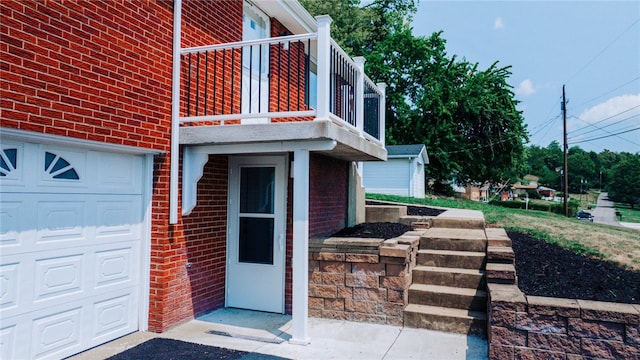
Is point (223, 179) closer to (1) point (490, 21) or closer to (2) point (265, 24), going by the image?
(2) point (265, 24)

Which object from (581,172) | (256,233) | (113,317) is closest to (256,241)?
(256,233)

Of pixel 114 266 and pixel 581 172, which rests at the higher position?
pixel 581 172

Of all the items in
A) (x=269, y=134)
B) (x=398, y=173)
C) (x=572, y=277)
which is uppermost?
(x=398, y=173)

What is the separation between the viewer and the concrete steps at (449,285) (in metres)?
5.07

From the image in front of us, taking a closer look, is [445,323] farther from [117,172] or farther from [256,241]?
[117,172]

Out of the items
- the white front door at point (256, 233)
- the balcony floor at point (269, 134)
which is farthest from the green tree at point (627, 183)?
the balcony floor at point (269, 134)

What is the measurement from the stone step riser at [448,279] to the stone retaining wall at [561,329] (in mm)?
1362

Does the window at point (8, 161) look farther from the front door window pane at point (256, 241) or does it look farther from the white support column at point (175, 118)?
the front door window pane at point (256, 241)

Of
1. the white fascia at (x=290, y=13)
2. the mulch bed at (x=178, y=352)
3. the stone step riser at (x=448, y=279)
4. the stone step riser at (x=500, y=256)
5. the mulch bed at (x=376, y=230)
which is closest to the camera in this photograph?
the mulch bed at (x=178, y=352)

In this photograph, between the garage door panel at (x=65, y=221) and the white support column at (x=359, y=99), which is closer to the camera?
the garage door panel at (x=65, y=221)

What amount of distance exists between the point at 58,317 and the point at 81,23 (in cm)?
278

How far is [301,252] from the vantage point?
183 inches

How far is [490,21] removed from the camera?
38.8ft

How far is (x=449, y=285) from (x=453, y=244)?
80cm
